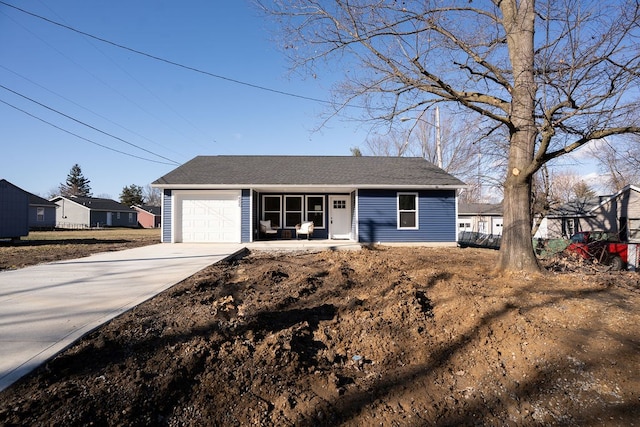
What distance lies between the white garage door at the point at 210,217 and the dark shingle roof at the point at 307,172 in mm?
799

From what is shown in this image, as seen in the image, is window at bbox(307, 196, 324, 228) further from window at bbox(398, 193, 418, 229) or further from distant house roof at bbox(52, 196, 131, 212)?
distant house roof at bbox(52, 196, 131, 212)

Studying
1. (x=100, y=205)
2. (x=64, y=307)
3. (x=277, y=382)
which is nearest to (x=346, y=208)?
(x=64, y=307)

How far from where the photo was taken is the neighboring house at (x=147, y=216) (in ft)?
178

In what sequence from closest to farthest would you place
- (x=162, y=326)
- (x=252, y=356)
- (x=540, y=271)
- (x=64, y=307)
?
(x=252, y=356)
(x=162, y=326)
(x=64, y=307)
(x=540, y=271)

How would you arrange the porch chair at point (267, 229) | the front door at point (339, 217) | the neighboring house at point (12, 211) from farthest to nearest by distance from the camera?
the neighboring house at point (12, 211)
the front door at point (339, 217)
the porch chair at point (267, 229)

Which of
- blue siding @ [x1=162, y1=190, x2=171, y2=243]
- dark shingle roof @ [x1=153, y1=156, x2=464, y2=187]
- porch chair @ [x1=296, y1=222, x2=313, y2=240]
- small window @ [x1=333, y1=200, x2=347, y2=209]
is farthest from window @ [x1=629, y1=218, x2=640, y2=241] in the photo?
blue siding @ [x1=162, y1=190, x2=171, y2=243]

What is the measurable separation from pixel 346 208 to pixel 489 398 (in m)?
13.6

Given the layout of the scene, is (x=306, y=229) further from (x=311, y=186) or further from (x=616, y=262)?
(x=616, y=262)

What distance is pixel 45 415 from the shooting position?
7.23 feet

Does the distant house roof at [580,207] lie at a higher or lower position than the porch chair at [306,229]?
higher

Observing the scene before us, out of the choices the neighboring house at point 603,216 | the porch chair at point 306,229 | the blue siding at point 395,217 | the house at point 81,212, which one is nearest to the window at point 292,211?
the porch chair at point 306,229

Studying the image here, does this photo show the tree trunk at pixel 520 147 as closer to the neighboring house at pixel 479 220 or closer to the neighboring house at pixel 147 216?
the neighboring house at pixel 479 220

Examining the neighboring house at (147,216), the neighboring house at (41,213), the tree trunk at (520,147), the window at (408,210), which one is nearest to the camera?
the tree trunk at (520,147)

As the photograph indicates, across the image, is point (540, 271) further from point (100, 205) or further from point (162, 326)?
point (100, 205)
